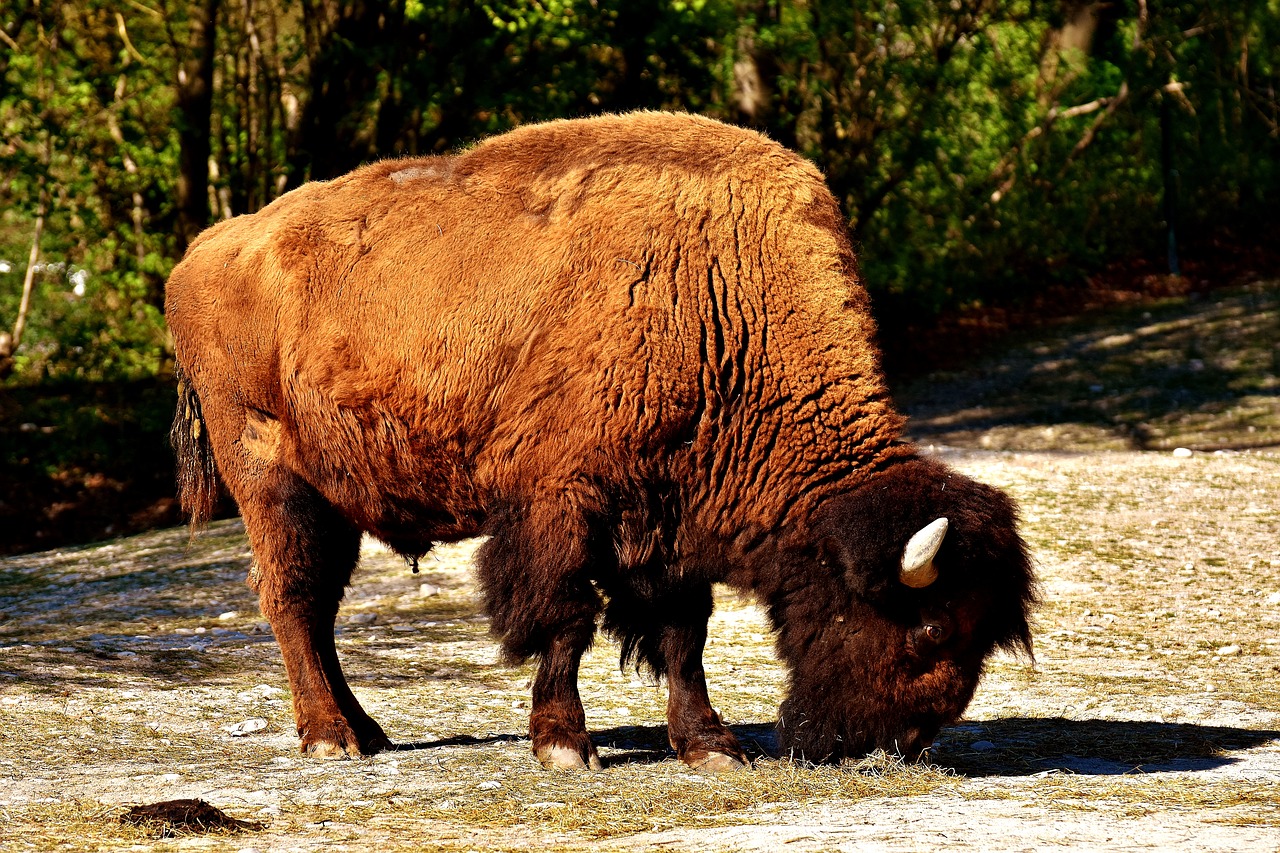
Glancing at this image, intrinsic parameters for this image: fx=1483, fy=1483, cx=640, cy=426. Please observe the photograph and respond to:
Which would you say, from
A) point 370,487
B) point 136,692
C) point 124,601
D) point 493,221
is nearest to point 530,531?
point 370,487

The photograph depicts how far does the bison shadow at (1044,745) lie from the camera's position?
19.2 feet

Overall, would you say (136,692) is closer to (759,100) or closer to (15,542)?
(15,542)

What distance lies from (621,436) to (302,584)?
179cm

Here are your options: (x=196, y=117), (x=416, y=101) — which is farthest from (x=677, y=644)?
(x=196, y=117)

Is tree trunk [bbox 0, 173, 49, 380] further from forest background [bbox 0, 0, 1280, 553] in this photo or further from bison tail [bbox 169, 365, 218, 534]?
bison tail [bbox 169, 365, 218, 534]

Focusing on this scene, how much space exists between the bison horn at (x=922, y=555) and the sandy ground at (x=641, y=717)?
72 cm

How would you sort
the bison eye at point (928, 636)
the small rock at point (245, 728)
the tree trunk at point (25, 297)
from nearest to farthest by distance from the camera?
the bison eye at point (928, 636) → the small rock at point (245, 728) → the tree trunk at point (25, 297)

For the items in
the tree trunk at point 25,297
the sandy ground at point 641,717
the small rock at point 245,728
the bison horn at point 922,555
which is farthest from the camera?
the tree trunk at point 25,297

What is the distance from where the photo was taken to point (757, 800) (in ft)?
17.2

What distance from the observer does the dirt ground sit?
480cm

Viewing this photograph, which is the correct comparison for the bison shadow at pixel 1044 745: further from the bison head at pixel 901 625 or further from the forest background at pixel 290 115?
the forest background at pixel 290 115

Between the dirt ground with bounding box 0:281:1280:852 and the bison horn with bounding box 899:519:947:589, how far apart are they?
724 mm

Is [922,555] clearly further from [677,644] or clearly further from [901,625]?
[677,644]

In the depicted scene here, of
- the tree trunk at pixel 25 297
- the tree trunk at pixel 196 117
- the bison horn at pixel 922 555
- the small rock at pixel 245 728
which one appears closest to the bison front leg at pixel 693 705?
the bison horn at pixel 922 555
